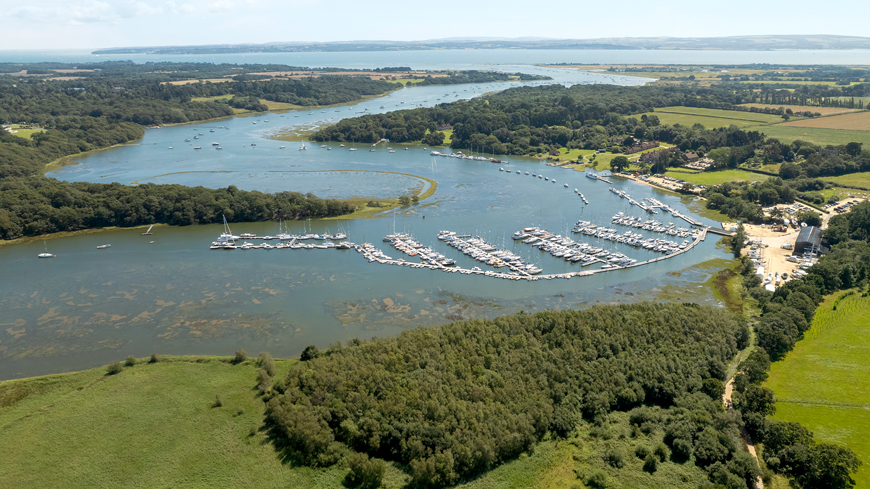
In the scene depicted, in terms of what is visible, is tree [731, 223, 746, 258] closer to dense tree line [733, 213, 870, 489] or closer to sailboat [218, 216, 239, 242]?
dense tree line [733, 213, 870, 489]

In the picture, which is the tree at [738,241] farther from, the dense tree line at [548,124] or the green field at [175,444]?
the dense tree line at [548,124]

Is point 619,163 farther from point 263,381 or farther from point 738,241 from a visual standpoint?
point 263,381

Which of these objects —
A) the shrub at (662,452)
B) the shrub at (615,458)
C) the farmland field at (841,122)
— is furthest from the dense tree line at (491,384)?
the farmland field at (841,122)

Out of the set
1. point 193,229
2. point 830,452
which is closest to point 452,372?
point 830,452

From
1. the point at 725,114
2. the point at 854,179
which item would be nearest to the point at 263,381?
the point at 854,179

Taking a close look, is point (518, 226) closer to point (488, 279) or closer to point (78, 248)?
point (488, 279)

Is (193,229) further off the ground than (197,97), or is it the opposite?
(197,97)
